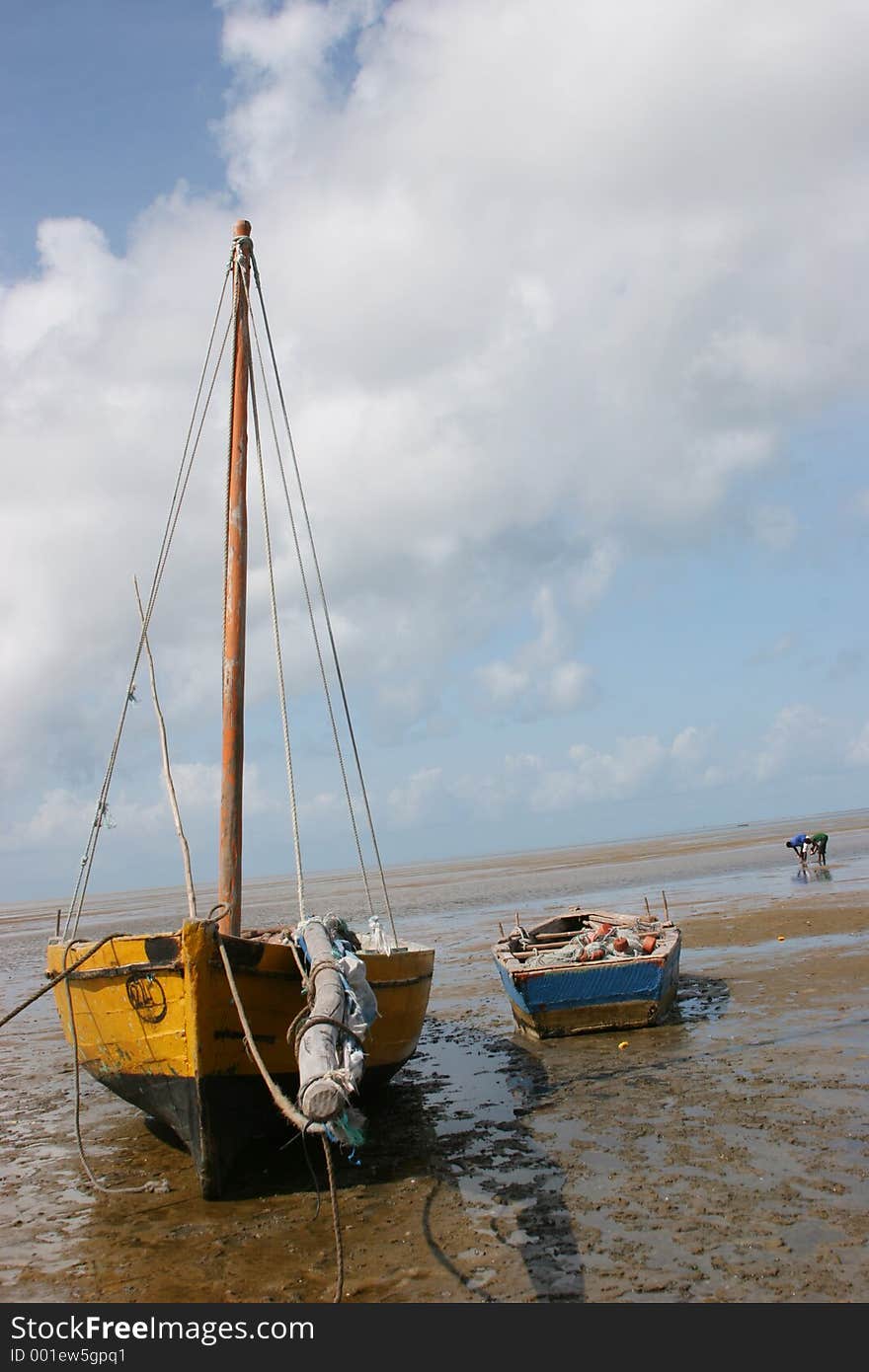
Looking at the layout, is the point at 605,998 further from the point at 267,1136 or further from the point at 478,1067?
the point at 267,1136

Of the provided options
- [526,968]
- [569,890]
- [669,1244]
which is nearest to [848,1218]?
[669,1244]

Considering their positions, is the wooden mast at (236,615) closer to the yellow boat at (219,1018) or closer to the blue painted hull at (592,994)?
the yellow boat at (219,1018)

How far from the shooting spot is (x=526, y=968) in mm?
12852

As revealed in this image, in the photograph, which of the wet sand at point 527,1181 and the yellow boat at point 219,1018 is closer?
the wet sand at point 527,1181

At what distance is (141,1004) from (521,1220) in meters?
3.99

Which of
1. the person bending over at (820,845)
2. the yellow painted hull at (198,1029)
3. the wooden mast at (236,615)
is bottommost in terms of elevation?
the person bending over at (820,845)

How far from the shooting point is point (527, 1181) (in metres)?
7.55

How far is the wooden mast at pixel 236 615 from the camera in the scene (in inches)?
434

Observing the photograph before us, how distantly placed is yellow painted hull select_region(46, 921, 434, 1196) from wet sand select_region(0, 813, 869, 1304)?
596mm

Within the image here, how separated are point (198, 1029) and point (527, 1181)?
3072mm

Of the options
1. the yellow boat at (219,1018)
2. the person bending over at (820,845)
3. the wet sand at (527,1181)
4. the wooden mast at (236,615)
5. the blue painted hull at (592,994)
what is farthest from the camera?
the person bending over at (820,845)

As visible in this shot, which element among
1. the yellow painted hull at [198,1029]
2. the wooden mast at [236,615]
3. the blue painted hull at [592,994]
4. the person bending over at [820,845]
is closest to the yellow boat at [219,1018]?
the yellow painted hull at [198,1029]

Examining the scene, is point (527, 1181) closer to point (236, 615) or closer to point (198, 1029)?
point (198, 1029)

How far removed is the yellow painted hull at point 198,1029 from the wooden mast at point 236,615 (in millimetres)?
1577
